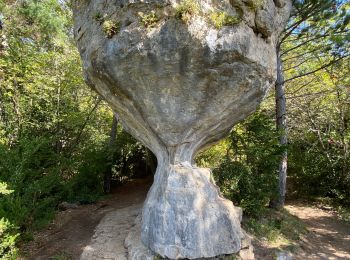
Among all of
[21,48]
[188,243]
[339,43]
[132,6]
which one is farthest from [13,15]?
[339,43]

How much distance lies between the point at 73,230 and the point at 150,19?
622cm

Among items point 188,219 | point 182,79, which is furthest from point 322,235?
point 182,79

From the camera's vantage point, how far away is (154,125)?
22.1ft

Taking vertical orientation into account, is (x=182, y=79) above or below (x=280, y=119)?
below

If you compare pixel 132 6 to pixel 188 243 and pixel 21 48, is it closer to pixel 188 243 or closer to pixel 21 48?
pixel 188 243

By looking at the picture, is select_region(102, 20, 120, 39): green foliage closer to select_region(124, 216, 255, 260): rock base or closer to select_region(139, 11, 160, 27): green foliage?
select_region(139, 11, 160, 27): green foliage

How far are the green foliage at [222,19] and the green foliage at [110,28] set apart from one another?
1.90 meters

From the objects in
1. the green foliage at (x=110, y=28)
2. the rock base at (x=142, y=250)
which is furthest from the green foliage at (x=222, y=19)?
the rock base at (x=142, y=250)

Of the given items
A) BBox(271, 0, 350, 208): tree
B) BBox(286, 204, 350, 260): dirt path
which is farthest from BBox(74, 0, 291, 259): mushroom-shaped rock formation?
BBox(286, 204, 350, 260): dirt path

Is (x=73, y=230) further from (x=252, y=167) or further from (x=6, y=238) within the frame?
(x=252, y=167)

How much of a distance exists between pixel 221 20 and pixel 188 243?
450cm

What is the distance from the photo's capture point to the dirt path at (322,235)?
8.81 m

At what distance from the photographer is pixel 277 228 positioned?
376 inches

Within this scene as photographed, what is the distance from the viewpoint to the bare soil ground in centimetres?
740
